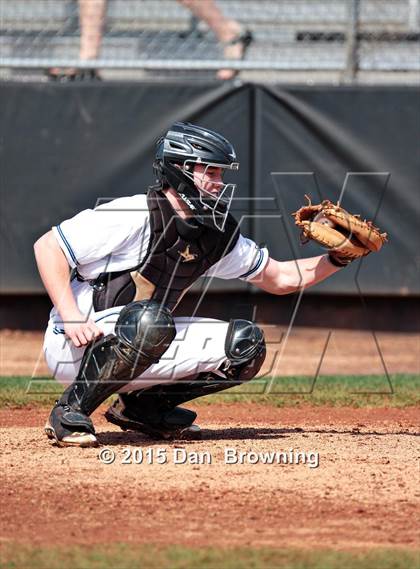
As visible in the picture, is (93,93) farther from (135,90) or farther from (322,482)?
(322,482)

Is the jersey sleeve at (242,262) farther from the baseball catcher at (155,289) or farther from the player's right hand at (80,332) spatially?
the player's right hand at (80,332)

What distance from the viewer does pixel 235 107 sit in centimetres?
975

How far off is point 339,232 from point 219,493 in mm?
1678

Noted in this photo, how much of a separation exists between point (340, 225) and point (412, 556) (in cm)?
219

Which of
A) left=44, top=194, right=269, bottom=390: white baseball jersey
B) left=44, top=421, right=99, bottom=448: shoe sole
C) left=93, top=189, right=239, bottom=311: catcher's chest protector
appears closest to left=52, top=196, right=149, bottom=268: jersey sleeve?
left=44, top=194, right=269, bottom=390: white baseball jersey

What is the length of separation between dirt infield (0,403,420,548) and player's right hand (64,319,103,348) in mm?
531

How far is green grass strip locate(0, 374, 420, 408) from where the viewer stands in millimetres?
7145

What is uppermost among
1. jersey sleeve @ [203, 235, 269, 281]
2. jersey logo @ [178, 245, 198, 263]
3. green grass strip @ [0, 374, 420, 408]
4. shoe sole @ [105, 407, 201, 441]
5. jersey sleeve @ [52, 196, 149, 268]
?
jersey sleeve @ [52, 196, 149, 268]

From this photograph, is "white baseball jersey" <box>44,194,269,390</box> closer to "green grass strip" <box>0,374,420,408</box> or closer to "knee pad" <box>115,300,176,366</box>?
"knee pad" <box>115,300,176,366</box>

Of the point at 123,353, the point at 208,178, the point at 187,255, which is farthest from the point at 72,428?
the point at 208,178

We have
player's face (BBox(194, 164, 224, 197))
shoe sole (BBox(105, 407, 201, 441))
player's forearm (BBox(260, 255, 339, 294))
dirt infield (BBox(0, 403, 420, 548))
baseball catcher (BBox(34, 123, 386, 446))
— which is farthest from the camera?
player's forearm (BBox(260, 255, 339, 294))

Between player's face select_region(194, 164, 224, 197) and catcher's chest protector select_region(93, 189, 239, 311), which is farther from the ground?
player's face select_region(194, 164, 224, 197)

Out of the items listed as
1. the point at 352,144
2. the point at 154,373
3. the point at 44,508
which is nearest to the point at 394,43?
the point at 352,144

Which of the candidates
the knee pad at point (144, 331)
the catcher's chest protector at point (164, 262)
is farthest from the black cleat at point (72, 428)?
the catcher's chest protector at point (164, 262)
